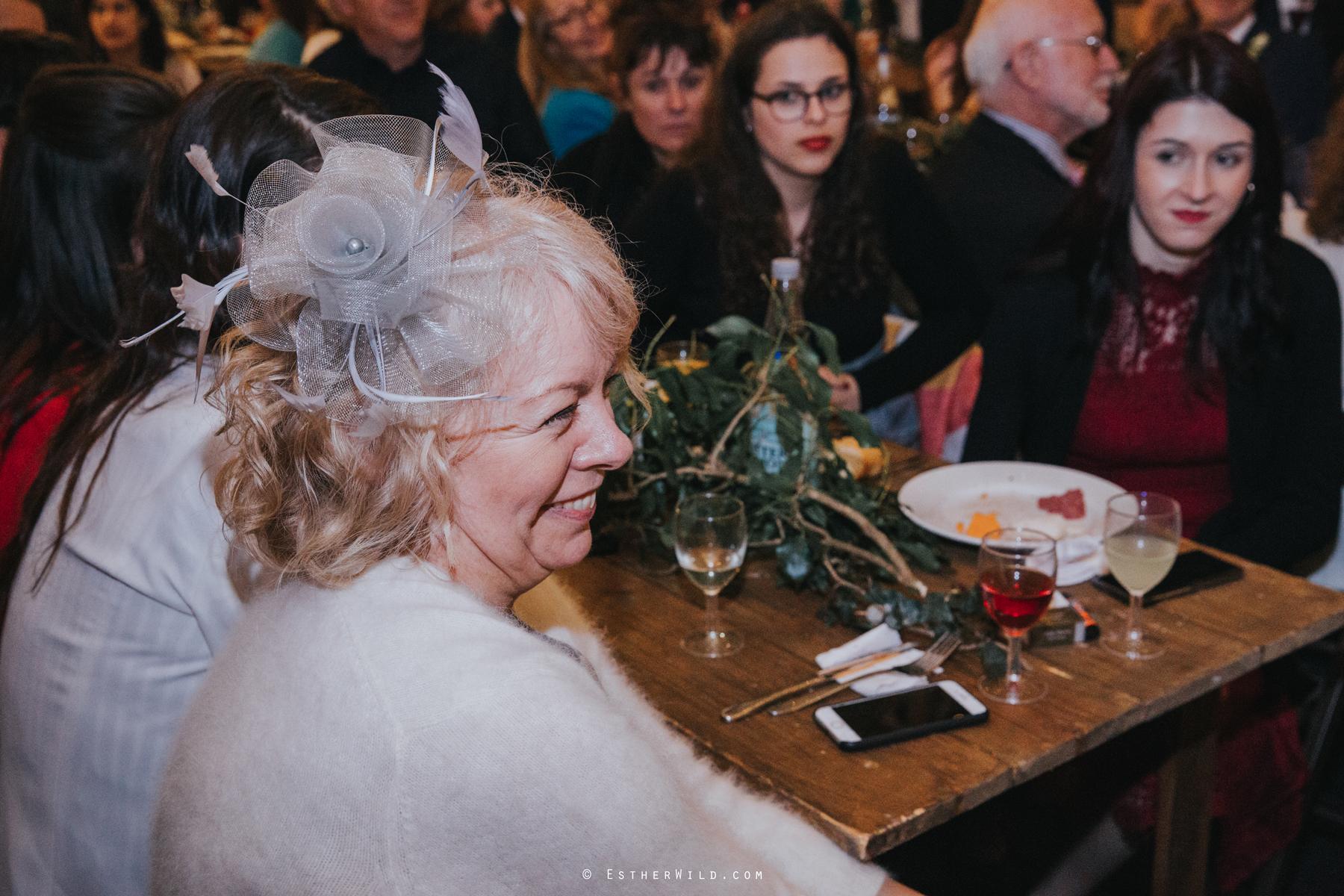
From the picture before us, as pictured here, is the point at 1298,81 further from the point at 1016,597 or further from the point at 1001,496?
the point at 1016,597

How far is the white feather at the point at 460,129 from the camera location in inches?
37.4

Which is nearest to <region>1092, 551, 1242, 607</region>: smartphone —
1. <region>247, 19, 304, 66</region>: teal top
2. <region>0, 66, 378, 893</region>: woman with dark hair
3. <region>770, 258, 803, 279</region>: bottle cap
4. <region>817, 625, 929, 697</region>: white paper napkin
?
<region>817, 625, 929, 697</region>: white paper napkin

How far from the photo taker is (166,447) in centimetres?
145

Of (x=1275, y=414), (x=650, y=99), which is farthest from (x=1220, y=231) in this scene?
(x=650, y=99)

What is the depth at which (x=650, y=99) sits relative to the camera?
3545 mm

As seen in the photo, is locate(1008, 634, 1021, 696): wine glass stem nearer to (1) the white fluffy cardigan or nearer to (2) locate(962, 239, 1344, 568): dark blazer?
(1) the white fluffy cardigan

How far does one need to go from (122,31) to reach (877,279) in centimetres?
357

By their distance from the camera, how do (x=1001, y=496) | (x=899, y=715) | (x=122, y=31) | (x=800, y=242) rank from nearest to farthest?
(x=899, y=715) < (x=1001, y=496) < (x=800, y=242) < (x=122, y=31)

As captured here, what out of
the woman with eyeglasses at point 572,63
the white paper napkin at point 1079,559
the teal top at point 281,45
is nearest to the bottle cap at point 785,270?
the white paper napkin at point 1079,559

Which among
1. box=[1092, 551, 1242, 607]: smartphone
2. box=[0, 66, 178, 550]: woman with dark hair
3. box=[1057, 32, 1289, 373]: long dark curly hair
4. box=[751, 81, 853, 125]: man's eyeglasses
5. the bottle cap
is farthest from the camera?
box=[751, 81, 853, 125]: man's eyeglasses

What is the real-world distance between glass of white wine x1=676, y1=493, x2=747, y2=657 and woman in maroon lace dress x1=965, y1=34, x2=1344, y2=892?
113cm

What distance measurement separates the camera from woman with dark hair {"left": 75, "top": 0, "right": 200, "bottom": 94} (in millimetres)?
4590

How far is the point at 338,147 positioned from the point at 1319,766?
2.22 m

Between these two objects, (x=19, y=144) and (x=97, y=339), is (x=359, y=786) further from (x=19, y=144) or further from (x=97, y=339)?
(x=19, y=144)
